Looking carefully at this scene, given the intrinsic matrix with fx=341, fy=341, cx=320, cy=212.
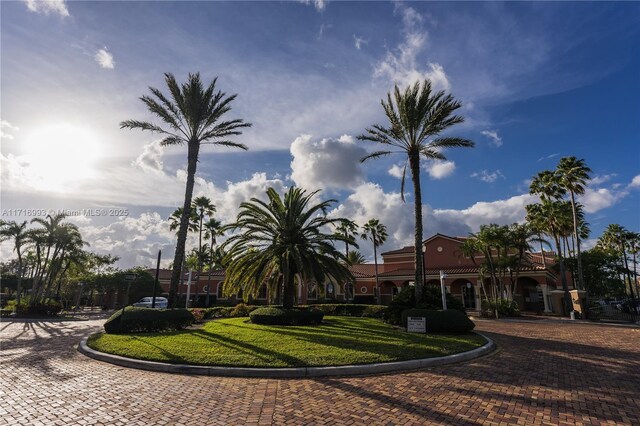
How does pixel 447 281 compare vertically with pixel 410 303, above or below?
above

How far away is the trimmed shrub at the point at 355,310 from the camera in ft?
82.6

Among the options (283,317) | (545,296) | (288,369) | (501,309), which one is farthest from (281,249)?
(545,296)

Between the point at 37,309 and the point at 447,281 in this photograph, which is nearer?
the point at 37,309

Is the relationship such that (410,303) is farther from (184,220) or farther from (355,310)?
(184,220)

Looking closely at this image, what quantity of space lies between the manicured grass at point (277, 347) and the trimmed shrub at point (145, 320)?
76 centimetres

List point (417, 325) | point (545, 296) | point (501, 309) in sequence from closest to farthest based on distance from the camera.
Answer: point (417, 325)
point (501, 309)
point (545, 296)

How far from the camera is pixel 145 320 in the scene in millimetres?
15602

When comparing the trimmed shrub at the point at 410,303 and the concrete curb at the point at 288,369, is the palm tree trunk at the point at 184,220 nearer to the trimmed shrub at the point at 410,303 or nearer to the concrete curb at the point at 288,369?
the concrete curb at the point at 288,369

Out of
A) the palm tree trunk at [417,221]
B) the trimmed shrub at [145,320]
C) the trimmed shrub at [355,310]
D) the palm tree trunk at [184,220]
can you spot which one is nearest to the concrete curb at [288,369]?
the trimmed shrub at [145,320]

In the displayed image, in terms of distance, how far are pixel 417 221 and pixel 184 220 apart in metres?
13.6

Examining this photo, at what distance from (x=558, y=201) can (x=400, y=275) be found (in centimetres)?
1883

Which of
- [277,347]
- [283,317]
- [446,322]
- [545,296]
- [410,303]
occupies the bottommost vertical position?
[277,347]

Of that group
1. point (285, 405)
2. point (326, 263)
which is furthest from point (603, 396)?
point (326, 263)

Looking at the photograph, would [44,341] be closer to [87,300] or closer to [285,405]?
[285,405]
